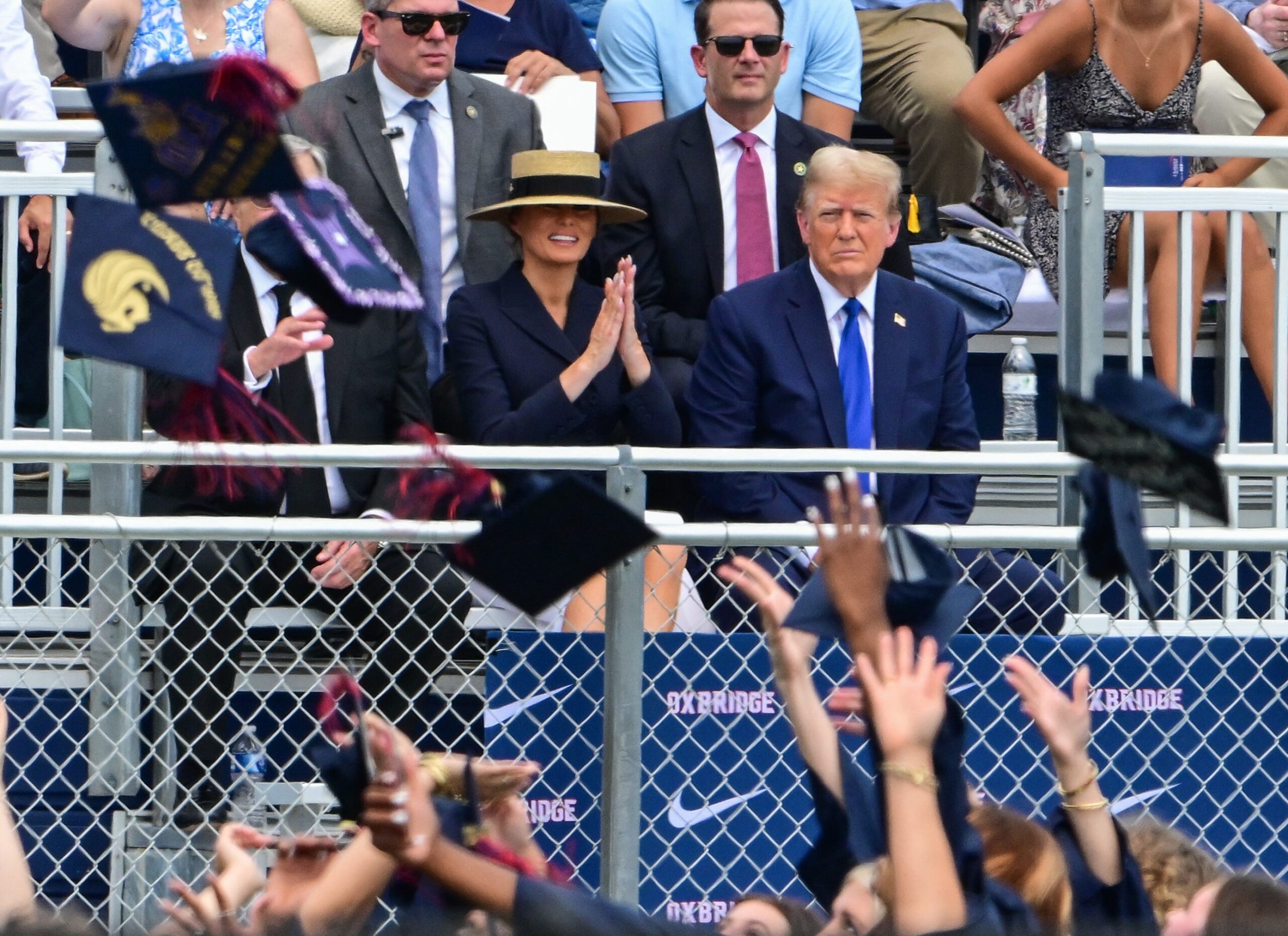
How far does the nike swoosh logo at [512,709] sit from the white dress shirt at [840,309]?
148cm

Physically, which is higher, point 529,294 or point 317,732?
point 529,294

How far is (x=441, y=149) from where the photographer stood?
5.57 metres

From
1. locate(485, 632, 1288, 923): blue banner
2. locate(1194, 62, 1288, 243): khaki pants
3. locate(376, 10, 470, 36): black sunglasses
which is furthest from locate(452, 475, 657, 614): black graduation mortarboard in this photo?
locate(1194, 62, 1288, 243): khaki pants

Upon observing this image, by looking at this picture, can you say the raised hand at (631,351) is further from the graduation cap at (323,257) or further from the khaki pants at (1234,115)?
the khaki pants at (1234,115)

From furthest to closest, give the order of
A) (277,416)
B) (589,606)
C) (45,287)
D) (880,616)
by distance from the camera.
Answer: (45,287)
(277,416)
(589,606)
(880,616)

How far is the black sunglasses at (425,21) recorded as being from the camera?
211 inches

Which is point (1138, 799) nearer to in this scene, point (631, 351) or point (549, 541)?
point (631, 351)

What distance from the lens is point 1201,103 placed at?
6668 millimetres

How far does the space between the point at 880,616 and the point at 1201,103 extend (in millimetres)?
4524

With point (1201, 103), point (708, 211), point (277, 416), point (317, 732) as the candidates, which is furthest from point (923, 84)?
point (317, 732)

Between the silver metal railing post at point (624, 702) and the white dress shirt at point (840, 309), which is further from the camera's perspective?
the white dress shirt at point (840, 309)

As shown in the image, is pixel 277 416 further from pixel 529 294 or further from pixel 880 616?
pixel 880 616

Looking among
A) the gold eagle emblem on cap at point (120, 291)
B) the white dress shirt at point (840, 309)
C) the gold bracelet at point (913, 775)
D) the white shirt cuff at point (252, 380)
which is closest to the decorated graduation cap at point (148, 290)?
the gold eagle emblem on cap at point (120, 291)

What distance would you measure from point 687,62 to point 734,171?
715mm
